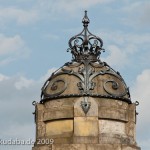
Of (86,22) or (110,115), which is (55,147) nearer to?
(110,115)

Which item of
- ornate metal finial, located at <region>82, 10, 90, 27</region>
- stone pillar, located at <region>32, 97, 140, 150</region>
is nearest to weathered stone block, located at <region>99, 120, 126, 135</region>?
stone pillar, located at <region>32, 97, 140, 150</region>

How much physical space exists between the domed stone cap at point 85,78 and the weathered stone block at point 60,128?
48.2 inches

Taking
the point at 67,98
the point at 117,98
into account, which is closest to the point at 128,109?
the point at 117,98

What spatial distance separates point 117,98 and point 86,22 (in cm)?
438

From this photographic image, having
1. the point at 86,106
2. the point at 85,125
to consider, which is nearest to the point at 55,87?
the point at 86,106

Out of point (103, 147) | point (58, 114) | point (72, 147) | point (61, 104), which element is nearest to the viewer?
point (72, 147)

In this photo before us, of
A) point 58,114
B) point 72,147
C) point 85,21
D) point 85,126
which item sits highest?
point 85,21

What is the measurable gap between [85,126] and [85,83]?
2.08 meters

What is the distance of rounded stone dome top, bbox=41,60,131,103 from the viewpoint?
33.8 metres

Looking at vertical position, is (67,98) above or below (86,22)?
below

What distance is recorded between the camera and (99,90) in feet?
111

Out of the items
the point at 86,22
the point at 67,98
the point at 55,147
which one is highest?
the point at 86,22

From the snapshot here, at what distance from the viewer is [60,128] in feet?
110

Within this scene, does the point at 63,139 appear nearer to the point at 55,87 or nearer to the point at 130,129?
the point at 55,87
